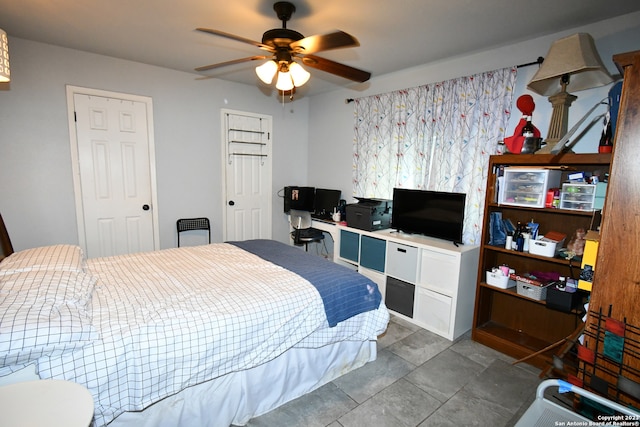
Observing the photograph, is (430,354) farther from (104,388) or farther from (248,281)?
(104,388)

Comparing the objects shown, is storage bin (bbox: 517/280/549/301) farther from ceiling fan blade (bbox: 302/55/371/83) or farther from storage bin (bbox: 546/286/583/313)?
ceiling fan blade (bbox: 302/55/371/83)

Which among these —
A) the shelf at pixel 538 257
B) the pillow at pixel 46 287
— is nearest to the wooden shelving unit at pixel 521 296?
the shelf at pixel 538 257

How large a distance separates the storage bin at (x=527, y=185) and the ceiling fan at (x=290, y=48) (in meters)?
1.36

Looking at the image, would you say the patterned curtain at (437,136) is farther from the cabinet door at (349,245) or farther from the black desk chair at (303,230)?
the black desk chair at (303,230)

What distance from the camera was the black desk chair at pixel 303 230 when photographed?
4.03m

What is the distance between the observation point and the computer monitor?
166 inches

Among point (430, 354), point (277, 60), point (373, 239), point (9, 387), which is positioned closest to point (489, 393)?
point (430, 354)

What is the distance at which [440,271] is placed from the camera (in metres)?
2.79


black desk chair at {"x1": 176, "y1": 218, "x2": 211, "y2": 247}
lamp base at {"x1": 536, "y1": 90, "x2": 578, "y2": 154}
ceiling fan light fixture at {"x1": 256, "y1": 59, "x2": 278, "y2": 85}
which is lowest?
black desk chair at {"x1": 176, "y1": 218, "x2": 211, "y2": 247}

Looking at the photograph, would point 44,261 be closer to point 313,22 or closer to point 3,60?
point 3,60

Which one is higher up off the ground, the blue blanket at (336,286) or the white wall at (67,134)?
the white wall at (67,134)

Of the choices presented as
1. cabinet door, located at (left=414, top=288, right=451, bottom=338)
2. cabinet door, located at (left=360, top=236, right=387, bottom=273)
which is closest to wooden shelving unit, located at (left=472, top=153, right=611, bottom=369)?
cabinet door, located at (left=414, top=288, right=451, bottom=338)

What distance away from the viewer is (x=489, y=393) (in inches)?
82.4

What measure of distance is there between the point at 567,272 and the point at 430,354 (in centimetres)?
123
